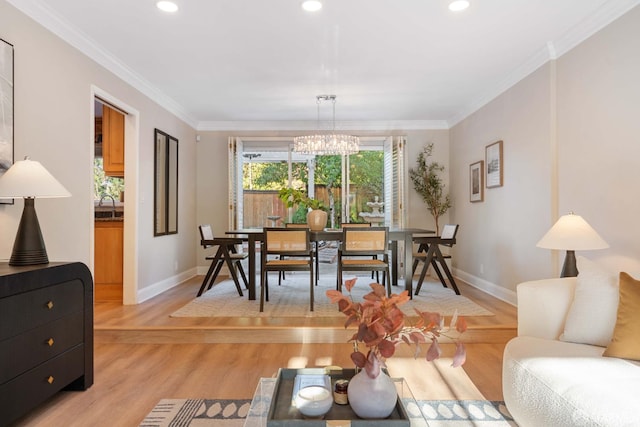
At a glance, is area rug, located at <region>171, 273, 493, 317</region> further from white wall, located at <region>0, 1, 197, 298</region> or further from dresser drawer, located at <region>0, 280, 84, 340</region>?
dresser drawer, located at <region>0, 280, 84, 340</region>

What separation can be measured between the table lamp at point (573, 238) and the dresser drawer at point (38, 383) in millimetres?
3143

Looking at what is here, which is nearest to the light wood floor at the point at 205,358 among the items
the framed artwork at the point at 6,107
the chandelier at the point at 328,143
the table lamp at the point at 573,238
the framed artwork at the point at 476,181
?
the table lamp at the point at 573,238

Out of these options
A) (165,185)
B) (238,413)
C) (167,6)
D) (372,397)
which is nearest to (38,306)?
(238,413)

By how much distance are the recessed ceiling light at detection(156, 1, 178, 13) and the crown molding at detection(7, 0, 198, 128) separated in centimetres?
81

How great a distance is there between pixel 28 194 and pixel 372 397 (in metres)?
2.10

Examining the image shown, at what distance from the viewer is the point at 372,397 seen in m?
1.39

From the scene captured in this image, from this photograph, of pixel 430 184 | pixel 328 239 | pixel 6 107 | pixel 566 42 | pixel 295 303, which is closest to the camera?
pixel 6 107

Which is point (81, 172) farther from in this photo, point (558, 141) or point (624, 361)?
point (558, 141)

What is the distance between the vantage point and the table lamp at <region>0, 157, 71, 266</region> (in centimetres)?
225

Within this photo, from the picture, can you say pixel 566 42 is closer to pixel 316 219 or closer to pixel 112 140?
pixel 316 219

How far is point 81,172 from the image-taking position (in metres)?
3.50

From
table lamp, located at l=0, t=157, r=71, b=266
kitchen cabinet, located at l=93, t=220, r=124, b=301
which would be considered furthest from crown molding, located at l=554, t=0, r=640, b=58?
kitchen cabinet, located at l=93, t=220, r=124, b=301

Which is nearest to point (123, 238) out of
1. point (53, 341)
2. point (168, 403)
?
point (53, 341)

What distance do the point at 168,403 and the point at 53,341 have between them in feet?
2.41
